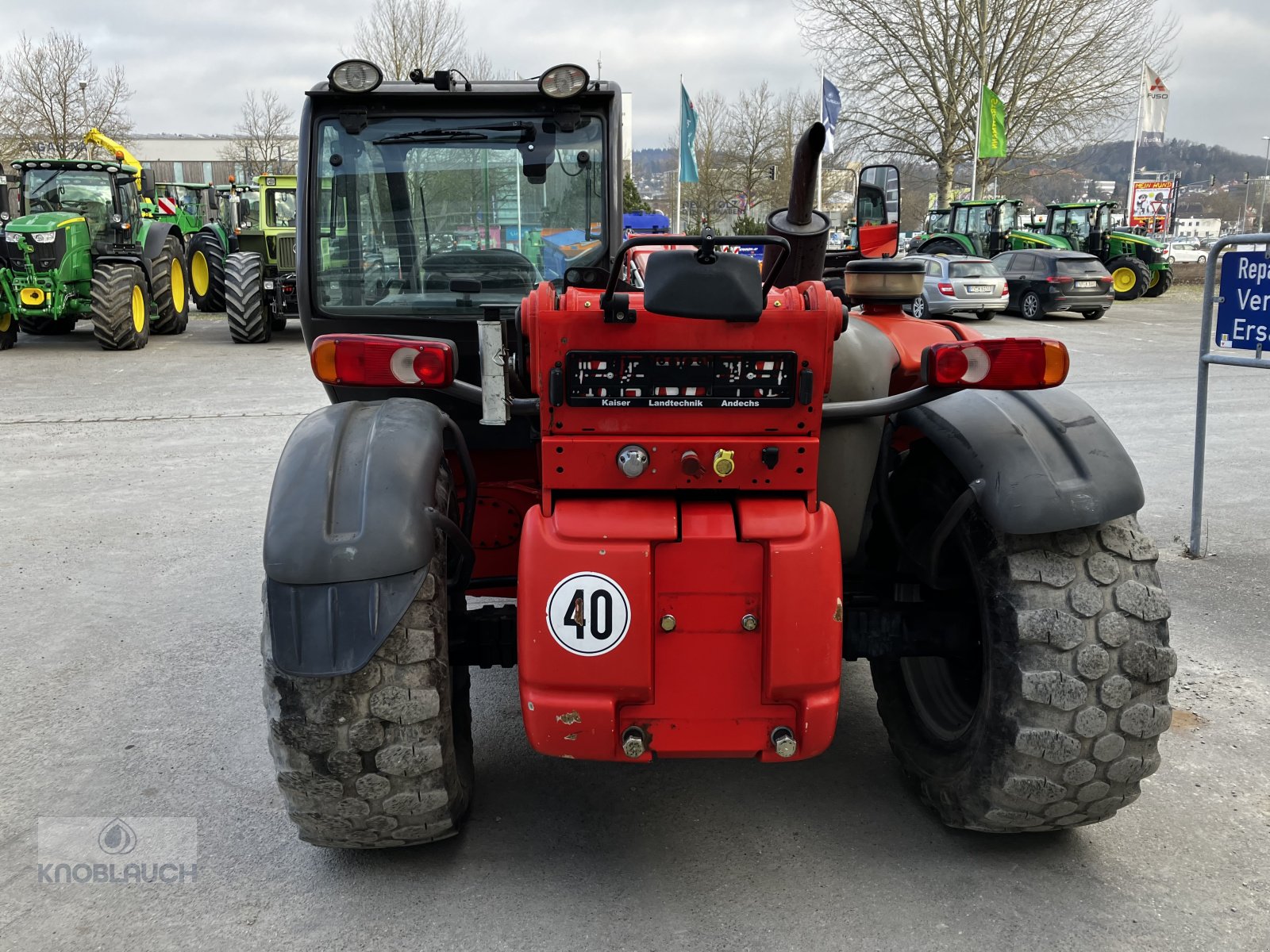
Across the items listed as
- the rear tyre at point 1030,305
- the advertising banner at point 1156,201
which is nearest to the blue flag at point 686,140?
the rear tyre at point 1030,305

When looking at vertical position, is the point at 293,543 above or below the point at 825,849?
Result: above

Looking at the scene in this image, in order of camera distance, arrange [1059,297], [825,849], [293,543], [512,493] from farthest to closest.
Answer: [1059,297]
[512,493]
[825,849]
[293,543]

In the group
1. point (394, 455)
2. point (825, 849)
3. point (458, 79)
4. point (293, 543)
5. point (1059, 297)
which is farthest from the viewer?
point (1059, 297)

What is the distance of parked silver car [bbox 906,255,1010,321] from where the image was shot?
21484mm

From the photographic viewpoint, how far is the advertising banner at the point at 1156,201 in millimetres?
46125

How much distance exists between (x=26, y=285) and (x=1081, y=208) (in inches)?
944

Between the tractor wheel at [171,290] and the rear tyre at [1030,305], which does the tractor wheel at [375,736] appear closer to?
the tractor wheel at [171,290]

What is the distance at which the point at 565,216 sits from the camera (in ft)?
14.3

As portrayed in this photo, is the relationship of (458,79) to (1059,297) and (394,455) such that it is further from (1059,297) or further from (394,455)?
(1059,297)

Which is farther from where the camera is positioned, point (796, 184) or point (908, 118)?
point (908, 118)

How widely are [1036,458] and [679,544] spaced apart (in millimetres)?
967

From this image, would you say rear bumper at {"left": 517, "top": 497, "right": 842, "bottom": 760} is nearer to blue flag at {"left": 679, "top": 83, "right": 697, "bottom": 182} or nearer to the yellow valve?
the yellow valve

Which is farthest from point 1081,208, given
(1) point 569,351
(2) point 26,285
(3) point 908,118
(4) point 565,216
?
(1) point 569,351

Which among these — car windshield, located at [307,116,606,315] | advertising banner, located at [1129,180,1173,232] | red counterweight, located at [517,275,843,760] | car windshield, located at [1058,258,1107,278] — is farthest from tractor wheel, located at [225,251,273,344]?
advertising banner, located at [1129,180,1173,232]
